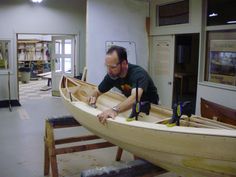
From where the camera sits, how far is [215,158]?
183cm

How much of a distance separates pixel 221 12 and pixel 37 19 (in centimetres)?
466

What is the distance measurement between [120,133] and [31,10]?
6.12m

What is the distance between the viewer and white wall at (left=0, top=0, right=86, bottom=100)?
7.27 m

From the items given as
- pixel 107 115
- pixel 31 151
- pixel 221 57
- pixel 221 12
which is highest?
pixel 221 12

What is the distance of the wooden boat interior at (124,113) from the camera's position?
230 cm

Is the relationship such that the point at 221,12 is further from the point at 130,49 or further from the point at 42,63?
the point at 42,63

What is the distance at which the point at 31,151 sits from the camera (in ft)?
14.2

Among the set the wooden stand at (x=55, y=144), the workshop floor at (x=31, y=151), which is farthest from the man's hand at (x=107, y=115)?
the workshop floor at (x=31, y=151)

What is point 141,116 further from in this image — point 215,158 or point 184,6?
point 184,6

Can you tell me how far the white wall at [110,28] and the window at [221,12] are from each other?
1875 mm

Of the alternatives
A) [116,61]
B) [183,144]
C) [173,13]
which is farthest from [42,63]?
[183,144]

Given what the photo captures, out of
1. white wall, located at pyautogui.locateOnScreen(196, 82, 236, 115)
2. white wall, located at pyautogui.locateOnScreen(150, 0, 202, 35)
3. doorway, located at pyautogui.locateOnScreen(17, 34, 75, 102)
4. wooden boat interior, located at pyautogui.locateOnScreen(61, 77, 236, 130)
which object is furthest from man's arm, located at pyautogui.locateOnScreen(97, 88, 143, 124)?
doorway, located at pyautogui.locateOnScreen(17, 34, 75, 102)

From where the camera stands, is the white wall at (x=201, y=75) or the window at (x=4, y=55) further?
the window at (x=4, y=55)

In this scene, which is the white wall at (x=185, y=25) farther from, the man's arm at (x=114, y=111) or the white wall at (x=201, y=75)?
the man's arm at (x=114, y=111)
